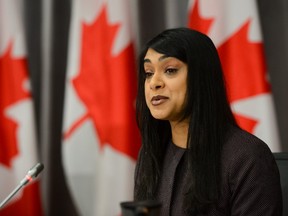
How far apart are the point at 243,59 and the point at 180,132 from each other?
694mm

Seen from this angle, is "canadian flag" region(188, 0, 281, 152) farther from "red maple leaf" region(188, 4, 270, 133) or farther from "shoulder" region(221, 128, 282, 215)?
"shoulder" region(221, 128, 282, 215)

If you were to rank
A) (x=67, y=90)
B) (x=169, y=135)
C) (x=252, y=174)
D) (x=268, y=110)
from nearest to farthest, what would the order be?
(x=252, y=174) < (x=169, y=135) < (x=268, y=110) < (x=67, y=90)

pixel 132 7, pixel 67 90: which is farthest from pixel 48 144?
pixel 132 7

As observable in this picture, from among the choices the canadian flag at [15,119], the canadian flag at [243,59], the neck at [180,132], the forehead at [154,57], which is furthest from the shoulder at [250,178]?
the canadian flag at [15,119]

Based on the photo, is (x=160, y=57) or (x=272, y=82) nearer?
(x=160, y=57)

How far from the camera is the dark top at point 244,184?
1.09m

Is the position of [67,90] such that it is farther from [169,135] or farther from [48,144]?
[169,135]

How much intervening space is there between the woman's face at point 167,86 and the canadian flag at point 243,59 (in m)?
0.70

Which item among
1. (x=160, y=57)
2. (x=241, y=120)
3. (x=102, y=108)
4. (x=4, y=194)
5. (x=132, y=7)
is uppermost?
(x=132, y=7)

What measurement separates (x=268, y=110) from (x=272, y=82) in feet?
0.60

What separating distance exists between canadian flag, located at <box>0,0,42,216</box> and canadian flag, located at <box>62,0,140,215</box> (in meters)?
0.16

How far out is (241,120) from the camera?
Result: 1.85 metres

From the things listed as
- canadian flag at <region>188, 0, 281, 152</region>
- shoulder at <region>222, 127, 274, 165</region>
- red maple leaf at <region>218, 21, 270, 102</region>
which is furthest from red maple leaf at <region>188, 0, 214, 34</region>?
shoulder at <region>222, 127, 274, 165</region>

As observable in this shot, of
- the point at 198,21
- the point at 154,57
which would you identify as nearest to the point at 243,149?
the point at 154,57
